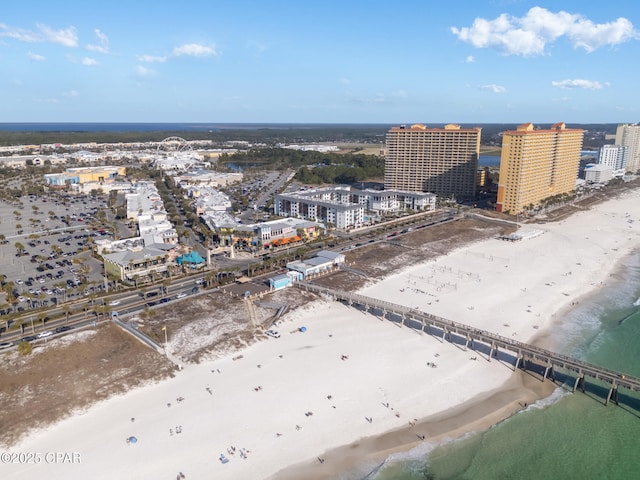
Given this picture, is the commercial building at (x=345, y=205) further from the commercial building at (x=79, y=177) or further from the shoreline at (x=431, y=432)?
the commercial building at (x=79, y=177)

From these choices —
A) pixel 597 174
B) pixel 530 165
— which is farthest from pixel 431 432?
pixel 597 174

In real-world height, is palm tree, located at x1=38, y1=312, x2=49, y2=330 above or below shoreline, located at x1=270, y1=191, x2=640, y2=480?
above

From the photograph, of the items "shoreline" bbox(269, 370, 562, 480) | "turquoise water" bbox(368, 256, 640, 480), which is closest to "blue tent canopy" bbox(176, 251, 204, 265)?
"shoreline" bbox(269, 370, 562, 480)

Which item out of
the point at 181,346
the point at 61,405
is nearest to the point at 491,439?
the point at 181,346

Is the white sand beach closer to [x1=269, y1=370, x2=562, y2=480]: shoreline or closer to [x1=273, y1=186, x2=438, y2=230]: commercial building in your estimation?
[x1=269, y1=370, x2=562, y2=480]: shoreline

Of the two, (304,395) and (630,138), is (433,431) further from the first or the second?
(630,138)
